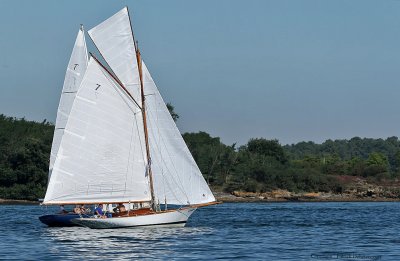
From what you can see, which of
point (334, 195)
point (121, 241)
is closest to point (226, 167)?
point (334, 195)

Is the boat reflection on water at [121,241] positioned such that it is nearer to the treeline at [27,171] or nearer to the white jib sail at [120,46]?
the white jib sail at [120,46]

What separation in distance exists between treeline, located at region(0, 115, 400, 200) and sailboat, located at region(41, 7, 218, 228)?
74.8 meters

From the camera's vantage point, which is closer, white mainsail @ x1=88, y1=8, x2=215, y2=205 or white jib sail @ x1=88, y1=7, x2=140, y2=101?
white mainsail @ x1=88, y1=8, x2=215, y2=205

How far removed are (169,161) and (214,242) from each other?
1004cm

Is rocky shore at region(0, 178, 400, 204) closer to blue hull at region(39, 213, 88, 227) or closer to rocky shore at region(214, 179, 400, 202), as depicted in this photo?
rocky shore at region(214, 179, 400, 202)

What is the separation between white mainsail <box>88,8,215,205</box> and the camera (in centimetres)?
6556

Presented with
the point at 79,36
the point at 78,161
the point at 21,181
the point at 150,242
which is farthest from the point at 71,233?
the point at 21,181

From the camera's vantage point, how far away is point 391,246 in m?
55.8

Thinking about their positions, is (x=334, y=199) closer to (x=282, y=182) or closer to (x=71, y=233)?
(x=282, y=182)

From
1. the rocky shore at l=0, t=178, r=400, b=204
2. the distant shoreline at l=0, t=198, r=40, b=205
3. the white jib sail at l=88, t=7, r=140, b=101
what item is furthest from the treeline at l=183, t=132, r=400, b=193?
the white jib sail at l=88, t=7, r=140, b=101

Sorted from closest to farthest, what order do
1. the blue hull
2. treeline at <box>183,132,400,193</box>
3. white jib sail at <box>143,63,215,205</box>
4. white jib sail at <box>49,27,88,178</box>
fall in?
white jib sail at <box>143,63,215,205</box> → the blue hull → white jib sail at <box>49,27,88,178</box> → treeline at <box>183,132,400,193</box>

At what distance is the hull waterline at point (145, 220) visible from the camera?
6481 cm

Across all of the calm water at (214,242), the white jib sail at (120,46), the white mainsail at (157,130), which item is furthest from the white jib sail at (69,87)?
the white mainsail at (157,130)

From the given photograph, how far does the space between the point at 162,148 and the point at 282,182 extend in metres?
100
